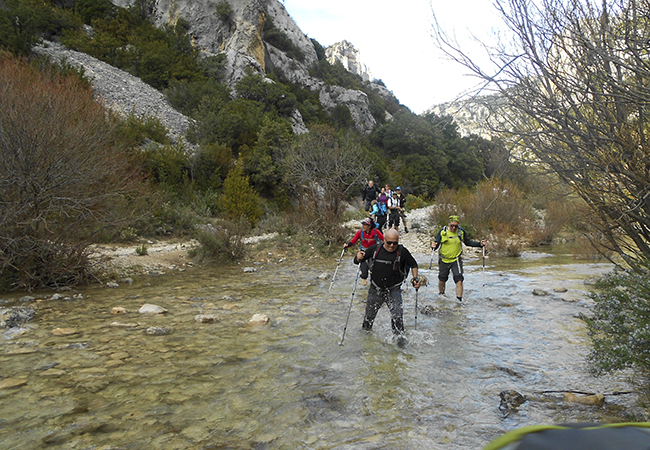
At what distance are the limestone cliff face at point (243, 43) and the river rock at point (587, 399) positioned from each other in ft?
119

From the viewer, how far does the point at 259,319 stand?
7.71m

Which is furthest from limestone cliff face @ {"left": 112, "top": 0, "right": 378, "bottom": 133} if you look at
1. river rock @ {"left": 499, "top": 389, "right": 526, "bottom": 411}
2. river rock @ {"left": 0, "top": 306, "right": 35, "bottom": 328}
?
river rock @ {"left": 499, "top": 389, "right": 526, "bottom": 411}

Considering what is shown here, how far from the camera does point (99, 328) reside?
707cm

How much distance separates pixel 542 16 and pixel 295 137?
2890cm

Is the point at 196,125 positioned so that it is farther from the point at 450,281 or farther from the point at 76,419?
the point at 76,419

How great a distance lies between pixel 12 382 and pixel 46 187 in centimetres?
526

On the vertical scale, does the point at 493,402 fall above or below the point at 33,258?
below

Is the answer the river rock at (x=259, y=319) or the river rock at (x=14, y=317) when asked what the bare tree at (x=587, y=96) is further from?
the river rock at (x=14, y=317)

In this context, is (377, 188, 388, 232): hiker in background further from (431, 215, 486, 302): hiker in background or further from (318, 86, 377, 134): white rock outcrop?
(318, 86, 377, 134): white rock outcrop

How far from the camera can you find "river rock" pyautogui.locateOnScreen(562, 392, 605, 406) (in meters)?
4.60

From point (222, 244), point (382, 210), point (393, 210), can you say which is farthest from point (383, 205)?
point (222, 244)

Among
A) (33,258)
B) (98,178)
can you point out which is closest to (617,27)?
(98,178)

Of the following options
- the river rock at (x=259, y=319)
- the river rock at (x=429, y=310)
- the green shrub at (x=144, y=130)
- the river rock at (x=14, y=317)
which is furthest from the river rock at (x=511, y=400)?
the green shrub at (x=144, y=130)

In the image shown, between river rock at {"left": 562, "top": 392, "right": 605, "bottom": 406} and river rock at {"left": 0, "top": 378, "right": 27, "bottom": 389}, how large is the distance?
242 inches
